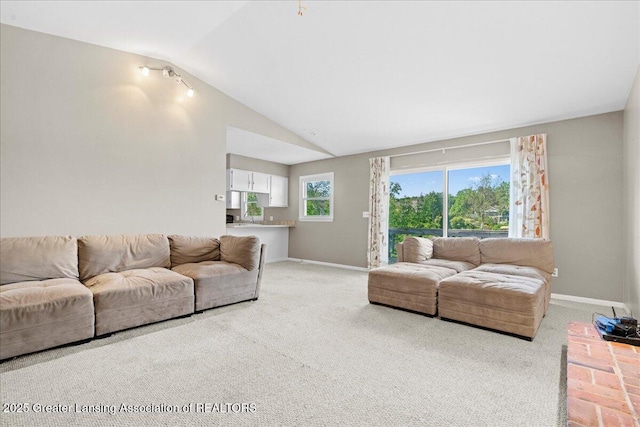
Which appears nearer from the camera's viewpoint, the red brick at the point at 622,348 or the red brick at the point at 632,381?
the red brick at the point at 632,381

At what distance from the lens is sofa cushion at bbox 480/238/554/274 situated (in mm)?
3613

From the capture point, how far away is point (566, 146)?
13.2 ft

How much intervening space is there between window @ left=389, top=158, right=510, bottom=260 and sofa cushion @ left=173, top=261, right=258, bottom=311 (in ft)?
10.6

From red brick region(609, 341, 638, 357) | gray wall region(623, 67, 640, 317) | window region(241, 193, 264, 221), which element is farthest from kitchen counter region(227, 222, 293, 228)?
gray wall region(623, 67, 640, 317)

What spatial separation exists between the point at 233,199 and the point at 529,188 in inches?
213

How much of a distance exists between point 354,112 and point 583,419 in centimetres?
419

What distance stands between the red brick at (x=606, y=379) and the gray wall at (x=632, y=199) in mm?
1838

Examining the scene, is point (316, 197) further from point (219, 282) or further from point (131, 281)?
point (131, 281)

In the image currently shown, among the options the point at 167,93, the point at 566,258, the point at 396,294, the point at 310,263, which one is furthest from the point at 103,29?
the point at 566,258

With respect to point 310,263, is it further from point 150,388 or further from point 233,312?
point 150,388

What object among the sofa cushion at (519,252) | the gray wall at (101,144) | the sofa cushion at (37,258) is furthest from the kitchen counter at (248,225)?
the sofa cushion at (519,252)

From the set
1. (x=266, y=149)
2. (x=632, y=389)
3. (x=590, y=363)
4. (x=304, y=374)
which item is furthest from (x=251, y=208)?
(x=632, y=389)

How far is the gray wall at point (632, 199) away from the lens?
2.81m

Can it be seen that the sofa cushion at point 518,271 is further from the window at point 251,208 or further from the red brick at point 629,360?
the window at point 251,208
